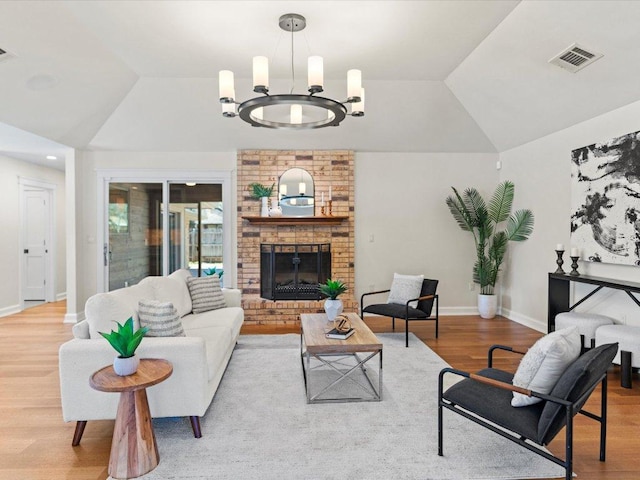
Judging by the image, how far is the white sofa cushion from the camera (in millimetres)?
3779

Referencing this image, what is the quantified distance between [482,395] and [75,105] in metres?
5.32

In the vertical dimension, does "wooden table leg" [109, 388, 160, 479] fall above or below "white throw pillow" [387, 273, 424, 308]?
below

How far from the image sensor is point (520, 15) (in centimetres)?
351

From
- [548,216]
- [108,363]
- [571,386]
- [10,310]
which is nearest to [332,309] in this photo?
[108,363]

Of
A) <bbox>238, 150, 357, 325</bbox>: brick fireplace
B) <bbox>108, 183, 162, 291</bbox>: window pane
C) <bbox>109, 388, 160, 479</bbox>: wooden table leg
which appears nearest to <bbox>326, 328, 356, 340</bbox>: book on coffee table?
<bbox>109, 388, 160, 479</bbox>: wooden table leg

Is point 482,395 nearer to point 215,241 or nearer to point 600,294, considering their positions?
point 600,294

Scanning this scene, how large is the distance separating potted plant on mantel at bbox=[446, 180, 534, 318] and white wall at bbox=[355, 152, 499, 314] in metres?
0.23

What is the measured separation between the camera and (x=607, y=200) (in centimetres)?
421

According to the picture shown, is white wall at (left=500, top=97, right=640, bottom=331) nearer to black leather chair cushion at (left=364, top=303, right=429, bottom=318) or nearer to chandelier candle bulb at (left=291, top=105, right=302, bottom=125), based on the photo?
black leather chair cushion at (left=364, top=303, right=429, bottom=318)

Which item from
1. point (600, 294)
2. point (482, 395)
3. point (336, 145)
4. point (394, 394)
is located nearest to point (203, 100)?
point (336, 145)

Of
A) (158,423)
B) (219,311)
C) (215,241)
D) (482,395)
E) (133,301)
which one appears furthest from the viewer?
(215,241)

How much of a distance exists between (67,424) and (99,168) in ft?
14.5

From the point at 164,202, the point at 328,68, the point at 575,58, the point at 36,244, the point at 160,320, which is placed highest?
the point at 328,68

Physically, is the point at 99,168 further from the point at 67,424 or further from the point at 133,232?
the point at 67,424
